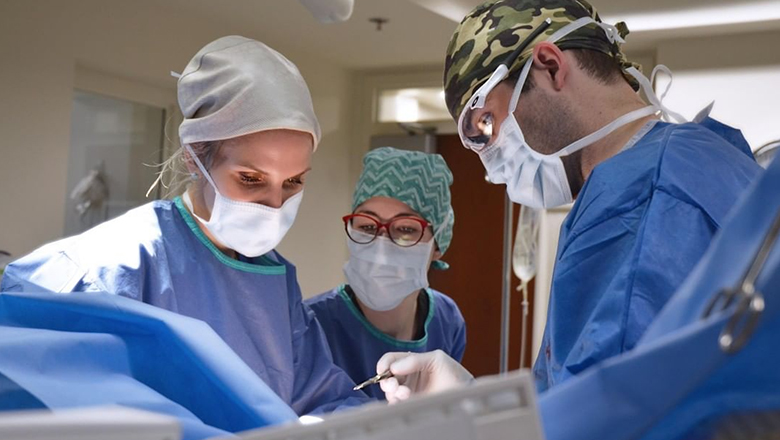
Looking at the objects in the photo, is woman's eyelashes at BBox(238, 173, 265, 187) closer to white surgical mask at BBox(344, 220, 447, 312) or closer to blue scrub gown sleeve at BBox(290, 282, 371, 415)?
blue scrub gown sleeve at BBox(290, 282, 371, 415)

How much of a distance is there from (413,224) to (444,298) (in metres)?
0.35

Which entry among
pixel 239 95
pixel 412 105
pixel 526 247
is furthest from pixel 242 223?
pixel 412 105

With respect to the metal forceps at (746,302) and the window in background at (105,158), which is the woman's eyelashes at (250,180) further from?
the window in background at (105,158)

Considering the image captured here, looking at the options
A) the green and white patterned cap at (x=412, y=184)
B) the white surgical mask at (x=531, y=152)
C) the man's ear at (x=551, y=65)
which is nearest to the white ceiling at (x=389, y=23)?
the green and white patterned cap at (x=412, y=184)

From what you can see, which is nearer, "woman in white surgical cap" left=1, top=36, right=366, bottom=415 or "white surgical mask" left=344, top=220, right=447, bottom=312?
"woman in white surgical cap" left=1, top=36, right=366, bottom=415

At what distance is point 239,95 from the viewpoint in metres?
1.67

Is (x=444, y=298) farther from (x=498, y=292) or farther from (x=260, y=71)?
(x=498, y=292)

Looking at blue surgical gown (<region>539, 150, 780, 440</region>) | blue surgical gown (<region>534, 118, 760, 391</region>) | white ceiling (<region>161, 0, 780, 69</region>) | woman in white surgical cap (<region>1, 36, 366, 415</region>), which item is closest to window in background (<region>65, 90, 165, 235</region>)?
white ceiling (<region>161, 0, 780, 69</region>)

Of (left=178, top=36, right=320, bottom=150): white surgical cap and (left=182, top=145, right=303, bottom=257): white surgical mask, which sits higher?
(left=178, top=36, right=320, bottom=150): white surgical cap

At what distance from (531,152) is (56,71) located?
2978 millimetres

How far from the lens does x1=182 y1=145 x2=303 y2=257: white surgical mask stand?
1718 millimetres

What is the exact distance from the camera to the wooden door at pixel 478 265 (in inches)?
208

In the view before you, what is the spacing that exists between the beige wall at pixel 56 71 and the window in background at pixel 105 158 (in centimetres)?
11

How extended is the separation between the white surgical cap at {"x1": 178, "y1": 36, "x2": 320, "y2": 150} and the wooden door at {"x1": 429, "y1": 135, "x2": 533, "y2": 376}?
3.59m
